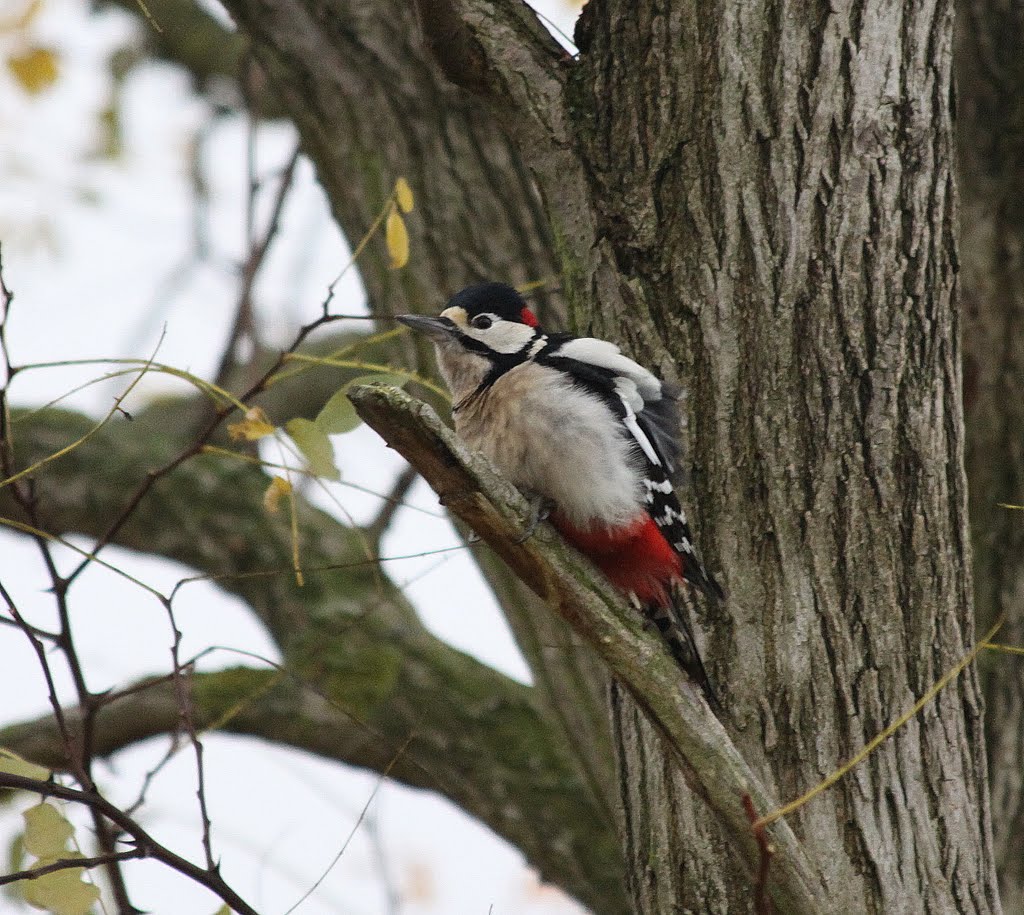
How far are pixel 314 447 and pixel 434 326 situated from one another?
2.85ft

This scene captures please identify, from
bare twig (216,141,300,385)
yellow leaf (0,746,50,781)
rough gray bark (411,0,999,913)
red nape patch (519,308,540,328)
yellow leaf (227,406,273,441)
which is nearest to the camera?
yellow leaf (0,746,50,781)

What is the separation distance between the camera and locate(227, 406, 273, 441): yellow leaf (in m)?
2.85

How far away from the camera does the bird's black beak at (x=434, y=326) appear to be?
3498mm

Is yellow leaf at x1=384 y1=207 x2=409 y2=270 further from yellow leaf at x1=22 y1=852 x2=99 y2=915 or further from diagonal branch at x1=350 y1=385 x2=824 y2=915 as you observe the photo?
yellow leaf at x1=22 y1=852 x2=99 y2=915

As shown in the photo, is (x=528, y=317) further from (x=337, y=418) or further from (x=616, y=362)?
(x=337, y=418)

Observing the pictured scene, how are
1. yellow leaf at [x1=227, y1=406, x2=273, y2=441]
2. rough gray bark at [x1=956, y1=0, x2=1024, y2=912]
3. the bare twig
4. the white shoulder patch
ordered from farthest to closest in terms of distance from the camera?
the bare twig < rough gray bark at [x1=956, y1=0, x2=1024, y2=912] < the white shoulder patch < yellow leaf at [x1=227, y1=406, x2=273, y2=441]

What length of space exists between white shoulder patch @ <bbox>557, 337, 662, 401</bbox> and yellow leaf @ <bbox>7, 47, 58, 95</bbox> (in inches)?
84.7

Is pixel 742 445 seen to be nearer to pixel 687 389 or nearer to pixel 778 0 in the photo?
pixel 687 389

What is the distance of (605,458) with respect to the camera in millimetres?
3076

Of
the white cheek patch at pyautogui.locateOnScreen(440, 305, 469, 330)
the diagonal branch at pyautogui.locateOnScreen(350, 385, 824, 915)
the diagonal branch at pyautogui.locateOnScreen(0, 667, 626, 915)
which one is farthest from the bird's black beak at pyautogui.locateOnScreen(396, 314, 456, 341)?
the diagonal branch at pyautogui.locateOnScreen(0, 667, 626, 915)

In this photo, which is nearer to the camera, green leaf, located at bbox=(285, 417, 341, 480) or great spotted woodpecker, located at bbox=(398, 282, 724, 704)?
green leaf, located at bbox=(285, 417, 341, 480)

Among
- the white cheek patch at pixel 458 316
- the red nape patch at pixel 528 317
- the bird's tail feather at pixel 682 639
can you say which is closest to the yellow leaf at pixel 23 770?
the bird's tail feather at pixel 682 639

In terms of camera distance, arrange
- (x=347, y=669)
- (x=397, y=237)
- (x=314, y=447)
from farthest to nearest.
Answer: (x=347, y=669) → (x=397, y=237) → (x=314, y=447)

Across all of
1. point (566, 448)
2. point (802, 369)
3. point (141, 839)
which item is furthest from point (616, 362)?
point (141, 839)
